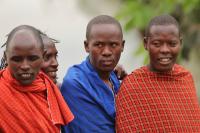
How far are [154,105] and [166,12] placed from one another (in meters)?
2.91

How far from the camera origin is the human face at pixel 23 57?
4473 mm

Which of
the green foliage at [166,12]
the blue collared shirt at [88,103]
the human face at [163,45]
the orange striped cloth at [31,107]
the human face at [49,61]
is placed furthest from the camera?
the green foliage at [166,12]

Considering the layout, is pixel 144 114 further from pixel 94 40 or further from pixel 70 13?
pixel 70 13

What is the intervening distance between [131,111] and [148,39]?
46 centimetres

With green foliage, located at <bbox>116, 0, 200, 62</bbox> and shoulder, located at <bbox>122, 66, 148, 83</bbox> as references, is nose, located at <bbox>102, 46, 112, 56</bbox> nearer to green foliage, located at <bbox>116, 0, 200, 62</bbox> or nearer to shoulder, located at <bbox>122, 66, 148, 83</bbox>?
shoulder, located at <bbox>122, 66, 148, 83</bbox>

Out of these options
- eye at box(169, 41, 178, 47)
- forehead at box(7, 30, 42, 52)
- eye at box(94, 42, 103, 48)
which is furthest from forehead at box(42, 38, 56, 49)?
eye at box(169, 41, 178, 47)

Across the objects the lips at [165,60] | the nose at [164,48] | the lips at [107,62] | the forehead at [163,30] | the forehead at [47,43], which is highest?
the forehead at [163,30]

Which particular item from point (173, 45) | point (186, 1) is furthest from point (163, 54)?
point (186, 1)

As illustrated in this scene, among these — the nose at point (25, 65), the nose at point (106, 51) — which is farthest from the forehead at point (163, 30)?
the nose at point (25, 65)

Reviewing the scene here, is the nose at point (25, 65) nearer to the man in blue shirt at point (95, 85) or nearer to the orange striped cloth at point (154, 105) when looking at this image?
the man in blue shirt at point (95, 85)

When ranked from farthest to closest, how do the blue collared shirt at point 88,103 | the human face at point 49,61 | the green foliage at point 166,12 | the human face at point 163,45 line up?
the green foliage at point 166,12 → the human face at point 49,61 → the human face at point 163,45 → the blue collared shirt at point 88,103

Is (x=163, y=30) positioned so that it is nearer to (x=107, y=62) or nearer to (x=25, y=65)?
(x=107, y=62)

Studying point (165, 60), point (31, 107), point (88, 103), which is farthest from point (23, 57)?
point (165, 60)

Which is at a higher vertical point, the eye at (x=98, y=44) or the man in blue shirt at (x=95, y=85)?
the eye at (x=98, y=44)
